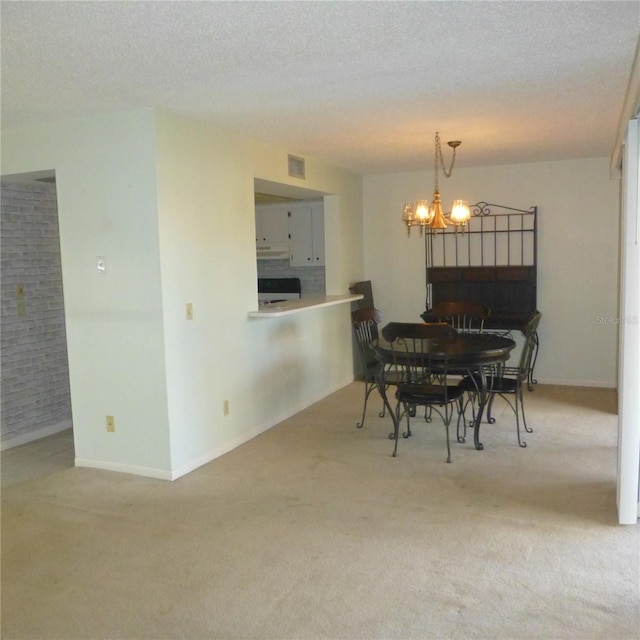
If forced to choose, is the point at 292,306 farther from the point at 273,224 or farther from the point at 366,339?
the point at 273,224

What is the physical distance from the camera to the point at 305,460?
4168 millimetres

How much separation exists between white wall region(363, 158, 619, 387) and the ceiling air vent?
1.74 meters

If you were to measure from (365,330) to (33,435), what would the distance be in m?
2.80

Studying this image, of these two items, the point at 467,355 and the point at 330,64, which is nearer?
the point at 330,64

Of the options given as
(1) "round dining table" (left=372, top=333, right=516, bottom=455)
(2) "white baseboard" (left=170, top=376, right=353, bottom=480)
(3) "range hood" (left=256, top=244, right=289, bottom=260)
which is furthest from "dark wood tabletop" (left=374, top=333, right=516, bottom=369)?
(3) "range hood" (left=256, top=244, right=289, bottom=260)

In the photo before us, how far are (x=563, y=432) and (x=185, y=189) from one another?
10.7 feet

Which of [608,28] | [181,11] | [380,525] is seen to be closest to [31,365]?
[380,525]

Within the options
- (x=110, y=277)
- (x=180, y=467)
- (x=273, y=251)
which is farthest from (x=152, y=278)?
(x=273, y=251)

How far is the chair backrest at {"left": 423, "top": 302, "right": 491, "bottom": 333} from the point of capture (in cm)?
555

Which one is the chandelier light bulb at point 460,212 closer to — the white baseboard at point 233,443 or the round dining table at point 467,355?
the round dining table at point 467,355

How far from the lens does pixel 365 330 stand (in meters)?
5.13

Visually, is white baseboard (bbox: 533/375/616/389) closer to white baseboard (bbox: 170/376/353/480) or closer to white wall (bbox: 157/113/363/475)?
white baseboard (bbox: 170/376/353/480)

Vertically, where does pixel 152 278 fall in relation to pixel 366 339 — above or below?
above

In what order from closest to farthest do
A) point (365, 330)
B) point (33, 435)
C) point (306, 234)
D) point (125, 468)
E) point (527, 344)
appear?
point (125, 468)
point (527, 344)
point (33, 435)
point (365, 330)
point (306, 234)
